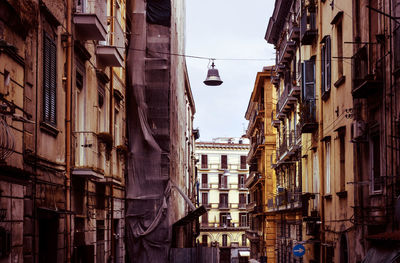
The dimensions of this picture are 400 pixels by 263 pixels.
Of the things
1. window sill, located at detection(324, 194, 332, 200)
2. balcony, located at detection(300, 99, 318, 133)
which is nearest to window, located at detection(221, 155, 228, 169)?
balcony, located at detection(300, 99, 318, 133)

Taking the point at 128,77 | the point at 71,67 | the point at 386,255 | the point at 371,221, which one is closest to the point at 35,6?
the point at 71,67

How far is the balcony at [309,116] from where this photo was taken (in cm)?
2422

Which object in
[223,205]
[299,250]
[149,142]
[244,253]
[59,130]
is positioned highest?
[149,142]

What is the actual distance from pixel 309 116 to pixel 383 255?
41.9ft

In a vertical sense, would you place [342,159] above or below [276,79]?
below

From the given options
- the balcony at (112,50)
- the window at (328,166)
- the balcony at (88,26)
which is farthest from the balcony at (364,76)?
the balcony at (112,50)

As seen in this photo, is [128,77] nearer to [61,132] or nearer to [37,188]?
[61,132]

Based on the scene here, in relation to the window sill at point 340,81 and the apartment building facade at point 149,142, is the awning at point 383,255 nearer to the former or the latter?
the window sill at point 340,81

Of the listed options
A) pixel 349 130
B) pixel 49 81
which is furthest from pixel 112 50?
pixel 349 130

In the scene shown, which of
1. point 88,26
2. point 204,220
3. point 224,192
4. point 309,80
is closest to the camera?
point 88,26

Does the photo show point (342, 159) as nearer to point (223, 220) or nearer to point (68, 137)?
point (68, 137)

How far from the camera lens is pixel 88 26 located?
1524cm

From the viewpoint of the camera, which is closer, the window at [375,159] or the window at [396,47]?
the window at [396,47]

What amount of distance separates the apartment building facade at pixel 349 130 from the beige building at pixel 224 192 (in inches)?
2160
